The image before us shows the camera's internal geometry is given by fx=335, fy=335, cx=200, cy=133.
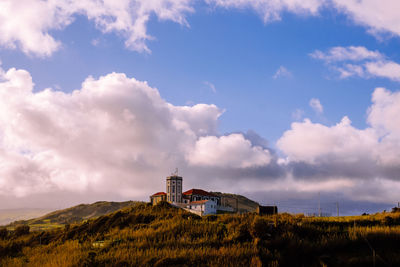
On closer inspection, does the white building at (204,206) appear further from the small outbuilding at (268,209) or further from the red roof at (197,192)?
the small outbuilding at (268,209)

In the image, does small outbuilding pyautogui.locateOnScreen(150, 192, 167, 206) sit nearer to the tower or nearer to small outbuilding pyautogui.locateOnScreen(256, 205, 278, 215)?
the tower

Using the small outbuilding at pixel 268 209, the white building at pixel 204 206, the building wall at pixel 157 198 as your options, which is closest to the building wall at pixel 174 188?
the building wall at pixel 157 198

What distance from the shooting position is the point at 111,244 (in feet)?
74.8

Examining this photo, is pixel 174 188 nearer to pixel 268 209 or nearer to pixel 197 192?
pixel 197 192

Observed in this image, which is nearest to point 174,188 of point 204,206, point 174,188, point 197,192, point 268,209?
point 174,188

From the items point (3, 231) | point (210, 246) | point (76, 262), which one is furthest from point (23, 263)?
point (3, 231)

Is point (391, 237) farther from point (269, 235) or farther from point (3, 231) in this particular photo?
point (3, 231)

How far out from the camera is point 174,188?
266 feet

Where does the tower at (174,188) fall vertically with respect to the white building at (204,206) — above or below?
above

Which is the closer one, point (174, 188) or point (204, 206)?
point (204, 206)

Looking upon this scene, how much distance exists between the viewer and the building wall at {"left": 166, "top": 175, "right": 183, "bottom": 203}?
265ft

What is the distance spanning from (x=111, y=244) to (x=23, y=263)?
6338 millimetres

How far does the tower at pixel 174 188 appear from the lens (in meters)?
80.9

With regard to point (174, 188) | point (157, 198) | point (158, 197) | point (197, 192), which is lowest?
point (157, 198)
